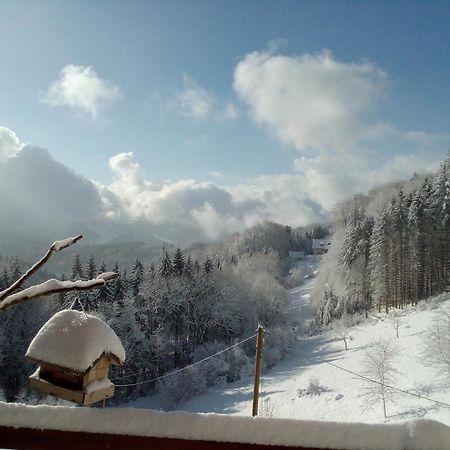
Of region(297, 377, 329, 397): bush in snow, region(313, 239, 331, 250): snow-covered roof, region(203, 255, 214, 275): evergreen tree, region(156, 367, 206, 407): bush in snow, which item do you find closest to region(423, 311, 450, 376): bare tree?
region(297, 377, 329, 397): bush in snow

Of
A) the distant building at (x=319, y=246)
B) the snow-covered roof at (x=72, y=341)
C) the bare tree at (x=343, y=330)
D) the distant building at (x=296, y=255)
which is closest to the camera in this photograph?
the snow-covered roof at (x=72, y=341)

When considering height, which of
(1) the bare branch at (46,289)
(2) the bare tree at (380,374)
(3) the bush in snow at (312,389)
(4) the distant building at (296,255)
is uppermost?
(4) the distant building at (296,255)

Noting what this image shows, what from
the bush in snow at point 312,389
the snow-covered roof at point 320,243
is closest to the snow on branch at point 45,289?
the bush in snow at point 312,389

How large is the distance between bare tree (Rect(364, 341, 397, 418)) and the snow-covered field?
Answer: 0.34 m

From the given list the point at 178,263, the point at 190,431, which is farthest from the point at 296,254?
the point at 190,431

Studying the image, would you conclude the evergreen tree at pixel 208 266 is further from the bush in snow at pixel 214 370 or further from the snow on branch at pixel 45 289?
the snow on branch at pixel 45 289

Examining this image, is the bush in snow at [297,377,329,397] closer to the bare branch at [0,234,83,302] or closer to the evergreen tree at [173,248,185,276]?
the evergreen tree at [173,248,185,276]

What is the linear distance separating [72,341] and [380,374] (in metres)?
26.6

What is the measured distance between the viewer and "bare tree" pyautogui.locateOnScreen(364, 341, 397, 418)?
22.9 meters

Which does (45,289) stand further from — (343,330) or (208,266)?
(208,266)

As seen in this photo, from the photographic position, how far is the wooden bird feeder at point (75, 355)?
168 centimetres

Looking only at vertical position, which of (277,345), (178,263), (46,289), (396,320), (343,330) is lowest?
(277,345)

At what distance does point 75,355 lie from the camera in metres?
1.68

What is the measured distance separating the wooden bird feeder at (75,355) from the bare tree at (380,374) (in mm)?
23985
